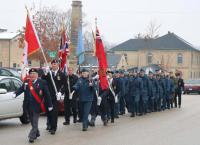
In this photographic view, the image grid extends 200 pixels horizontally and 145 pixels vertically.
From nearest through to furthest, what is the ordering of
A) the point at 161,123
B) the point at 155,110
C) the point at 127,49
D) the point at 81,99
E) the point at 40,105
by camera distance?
the point at 40,105 → the point at 81,99 → the point at 161,123 → the point at 155,110 → the point at 127,49

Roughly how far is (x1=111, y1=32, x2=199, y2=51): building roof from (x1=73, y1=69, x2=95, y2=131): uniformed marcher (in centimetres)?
7280

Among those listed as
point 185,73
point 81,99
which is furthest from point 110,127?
point 185,73

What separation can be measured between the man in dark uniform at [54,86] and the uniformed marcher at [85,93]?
51 centimetres

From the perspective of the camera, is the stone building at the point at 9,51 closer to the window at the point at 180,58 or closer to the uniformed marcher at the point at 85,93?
the window at the point at 180,58

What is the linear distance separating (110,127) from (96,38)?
2.85 metres

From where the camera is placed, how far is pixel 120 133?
14109mm

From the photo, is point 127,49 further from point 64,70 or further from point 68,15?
point 64,70

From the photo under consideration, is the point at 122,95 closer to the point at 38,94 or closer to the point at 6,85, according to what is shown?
the point at 6,85

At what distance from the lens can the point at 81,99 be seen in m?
14.7

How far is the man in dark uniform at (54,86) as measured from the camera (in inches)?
533

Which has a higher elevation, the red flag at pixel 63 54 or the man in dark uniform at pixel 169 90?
the red flag at pixel 63 54

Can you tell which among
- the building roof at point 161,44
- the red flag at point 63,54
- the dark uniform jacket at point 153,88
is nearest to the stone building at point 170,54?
the building roof at point 161,44

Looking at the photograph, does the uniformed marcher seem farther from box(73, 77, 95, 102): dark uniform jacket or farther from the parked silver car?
the parked silver car

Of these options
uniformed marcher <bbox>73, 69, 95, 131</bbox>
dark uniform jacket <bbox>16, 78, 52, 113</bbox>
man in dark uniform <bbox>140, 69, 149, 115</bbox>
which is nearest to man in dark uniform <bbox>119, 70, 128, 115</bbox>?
man in dark uniform <bbox>140, 69, 149, 115</bbox>
